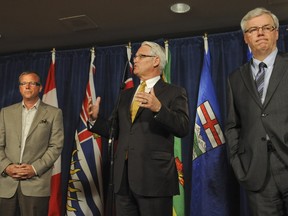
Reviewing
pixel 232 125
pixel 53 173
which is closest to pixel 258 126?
pixel 232 125

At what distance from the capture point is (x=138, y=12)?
12.2ft

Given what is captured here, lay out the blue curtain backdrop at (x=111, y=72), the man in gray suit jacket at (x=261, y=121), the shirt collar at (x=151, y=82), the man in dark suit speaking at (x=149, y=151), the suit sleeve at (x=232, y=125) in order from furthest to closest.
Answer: the blue curtain backdrop at (x=111, y=72) < the shirt collar at (x=151, y=82) < the suit sleeve at (x=232, y=125) < the man in dark suit speaking at (x=149, y=151) < the man in gray suit jacket at (x=261, y=121)

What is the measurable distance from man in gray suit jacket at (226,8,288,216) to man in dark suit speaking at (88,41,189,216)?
1.10 ft

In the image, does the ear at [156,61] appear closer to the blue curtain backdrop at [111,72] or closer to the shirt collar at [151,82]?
the shirt collar at [151,82]

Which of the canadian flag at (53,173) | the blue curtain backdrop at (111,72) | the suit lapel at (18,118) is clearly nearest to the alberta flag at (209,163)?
the blue curtain backdrop at (111,72)

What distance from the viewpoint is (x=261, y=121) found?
1.96m

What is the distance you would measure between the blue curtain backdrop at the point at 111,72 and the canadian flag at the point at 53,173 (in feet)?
0.65

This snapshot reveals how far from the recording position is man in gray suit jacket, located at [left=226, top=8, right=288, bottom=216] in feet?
6.21

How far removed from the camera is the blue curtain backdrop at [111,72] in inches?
153

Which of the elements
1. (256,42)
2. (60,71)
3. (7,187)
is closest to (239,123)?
(256,42)

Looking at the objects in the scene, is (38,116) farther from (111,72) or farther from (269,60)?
(269,60)

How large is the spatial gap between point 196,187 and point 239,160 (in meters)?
1.59

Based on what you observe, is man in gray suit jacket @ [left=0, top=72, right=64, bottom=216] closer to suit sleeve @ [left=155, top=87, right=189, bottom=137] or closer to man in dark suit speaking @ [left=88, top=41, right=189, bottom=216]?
man in dark suit speaking @ [left=88, top=41, right=189, bottom=216]

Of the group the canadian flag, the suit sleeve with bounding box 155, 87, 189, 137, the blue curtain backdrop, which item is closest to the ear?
the suit sleeve with bounding box 155, 87, 189, 137
